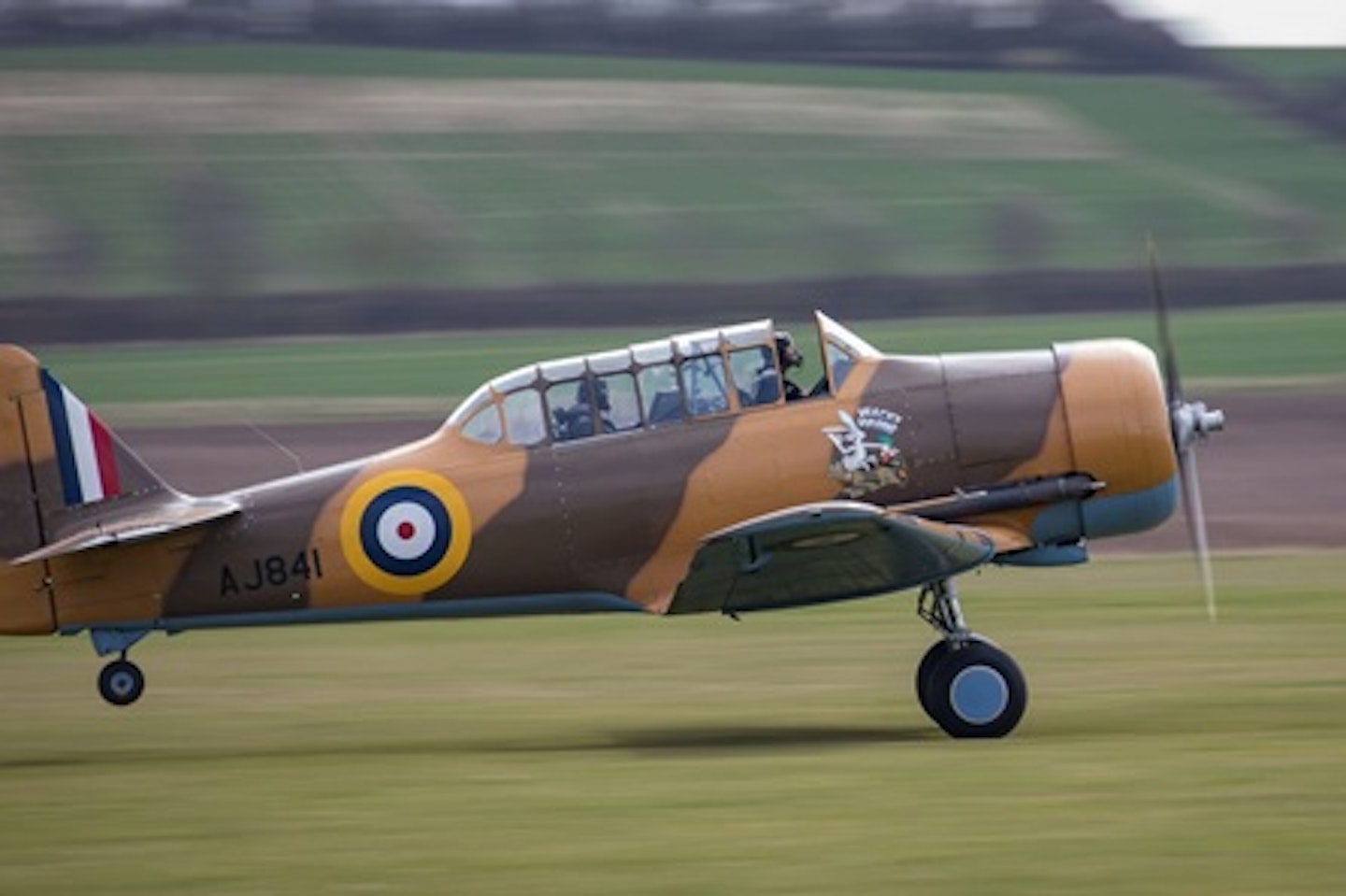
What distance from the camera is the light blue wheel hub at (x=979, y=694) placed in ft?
45.2

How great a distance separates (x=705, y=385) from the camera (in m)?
14.3

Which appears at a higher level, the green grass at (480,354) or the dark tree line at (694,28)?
the dark tree line at (694,28)

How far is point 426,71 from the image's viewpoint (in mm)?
64312

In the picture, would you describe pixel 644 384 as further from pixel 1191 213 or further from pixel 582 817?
pixel 1191 213

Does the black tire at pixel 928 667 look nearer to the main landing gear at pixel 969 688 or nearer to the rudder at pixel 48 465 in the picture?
the main landing gear at pixel 969 688

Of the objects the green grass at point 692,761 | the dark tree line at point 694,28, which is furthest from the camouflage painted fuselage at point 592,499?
the dark tree line at point 694,28

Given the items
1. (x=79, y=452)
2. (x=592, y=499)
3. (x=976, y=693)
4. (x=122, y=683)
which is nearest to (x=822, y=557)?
(x=976, y=693)

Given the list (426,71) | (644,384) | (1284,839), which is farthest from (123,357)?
(1284,839)

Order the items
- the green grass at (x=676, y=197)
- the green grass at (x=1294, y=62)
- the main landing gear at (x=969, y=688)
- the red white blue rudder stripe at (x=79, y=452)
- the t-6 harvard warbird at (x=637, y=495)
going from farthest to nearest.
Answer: the green grass at (x=1294, y=62) < the green grass at (x=676, y=197) < the red white blue rudder stripe at (x=79, y=452) < the t-6 harvard warbird at (x=637, y=495) < the main landing gear at (x=969, y=688)

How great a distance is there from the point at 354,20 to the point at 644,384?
2224 inches

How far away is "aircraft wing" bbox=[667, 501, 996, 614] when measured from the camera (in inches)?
515

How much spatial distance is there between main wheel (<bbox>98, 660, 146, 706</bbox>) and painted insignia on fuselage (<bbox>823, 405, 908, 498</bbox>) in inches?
165

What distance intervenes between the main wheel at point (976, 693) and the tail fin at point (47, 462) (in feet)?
15.7

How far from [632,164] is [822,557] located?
45.3 metres
